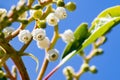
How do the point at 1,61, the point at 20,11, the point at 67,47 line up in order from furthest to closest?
the point at 67,47, the point at 1,61, the point at 20,11

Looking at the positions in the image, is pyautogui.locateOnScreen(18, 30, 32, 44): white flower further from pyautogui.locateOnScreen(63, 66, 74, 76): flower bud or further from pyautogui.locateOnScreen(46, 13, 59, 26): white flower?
pyautogui.locateOnScreen(63, 66, 74, 76): flower bud

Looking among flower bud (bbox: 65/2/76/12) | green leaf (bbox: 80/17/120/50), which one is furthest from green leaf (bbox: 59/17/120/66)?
flower bud (bbox: 65/2/76/12)

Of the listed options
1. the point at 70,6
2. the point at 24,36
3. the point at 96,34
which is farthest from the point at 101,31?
the point at 24,36

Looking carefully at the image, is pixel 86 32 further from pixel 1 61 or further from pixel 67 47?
pixel 1 61

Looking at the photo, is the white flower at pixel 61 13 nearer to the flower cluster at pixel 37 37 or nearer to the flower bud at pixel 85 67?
the flower cluster at pixel 37 37

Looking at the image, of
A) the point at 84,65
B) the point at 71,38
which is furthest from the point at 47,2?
the point at 84,65

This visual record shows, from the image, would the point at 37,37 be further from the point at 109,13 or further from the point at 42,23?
the point at 109,13
